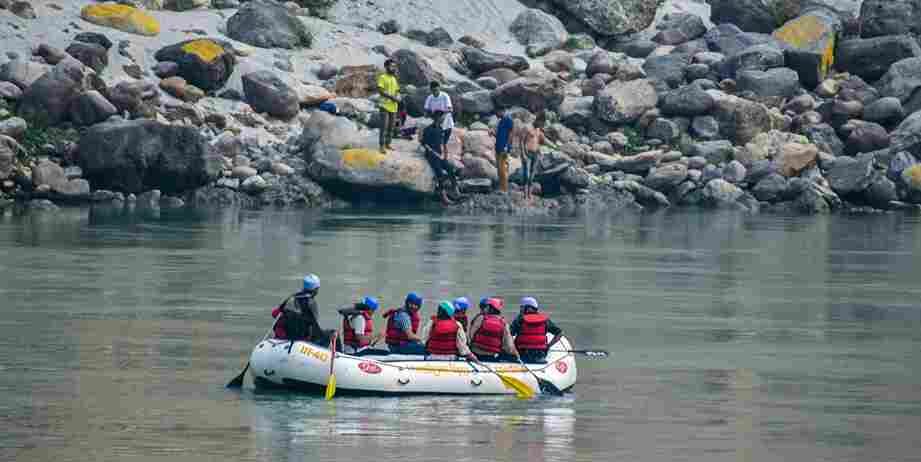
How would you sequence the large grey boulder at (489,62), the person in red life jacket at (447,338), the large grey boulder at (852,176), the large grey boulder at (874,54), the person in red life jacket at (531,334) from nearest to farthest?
the person in red life jacket at (447,338), the person in red life jacket at (531,334), the large grey boulder at (852,176), the large grey boulder at (489,62), the large grey boulder at (874,54)

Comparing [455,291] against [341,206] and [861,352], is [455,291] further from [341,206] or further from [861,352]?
[341,206]

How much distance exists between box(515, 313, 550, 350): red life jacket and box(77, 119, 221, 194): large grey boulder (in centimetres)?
3186

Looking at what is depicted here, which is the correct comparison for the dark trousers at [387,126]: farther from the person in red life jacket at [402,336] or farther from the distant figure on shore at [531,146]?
the person in red life jacket at [402,336]

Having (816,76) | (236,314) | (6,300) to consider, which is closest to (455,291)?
(236,314)

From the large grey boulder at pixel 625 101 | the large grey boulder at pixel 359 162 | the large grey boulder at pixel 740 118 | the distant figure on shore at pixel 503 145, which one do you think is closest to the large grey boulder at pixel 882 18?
the large grey boulder at pixel 740 118

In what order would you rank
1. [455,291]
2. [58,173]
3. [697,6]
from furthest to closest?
[697,6] < [58,173] < [455,291]

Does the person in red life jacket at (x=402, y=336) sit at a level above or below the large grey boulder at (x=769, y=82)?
below

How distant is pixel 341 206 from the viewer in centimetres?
6075

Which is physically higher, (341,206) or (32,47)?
(32,47)

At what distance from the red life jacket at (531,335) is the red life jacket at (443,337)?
1.24m

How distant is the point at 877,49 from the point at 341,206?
22911 mm

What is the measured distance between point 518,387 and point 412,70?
4005cm

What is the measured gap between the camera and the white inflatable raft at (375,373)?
87.2 feet

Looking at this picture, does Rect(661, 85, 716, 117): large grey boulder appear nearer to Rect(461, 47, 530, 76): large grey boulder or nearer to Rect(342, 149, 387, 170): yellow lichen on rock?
Rect(461, 47, 530, 76): large grey boulder
